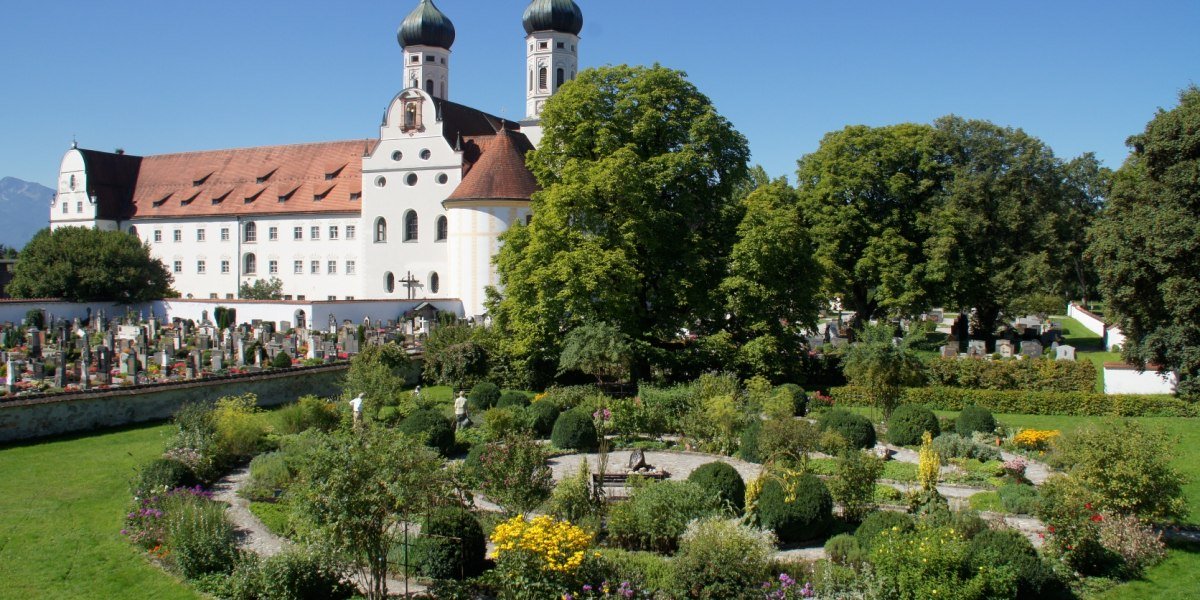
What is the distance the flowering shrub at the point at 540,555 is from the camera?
9.74 metres

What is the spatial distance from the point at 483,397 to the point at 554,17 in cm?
3450

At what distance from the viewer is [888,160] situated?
3644cm

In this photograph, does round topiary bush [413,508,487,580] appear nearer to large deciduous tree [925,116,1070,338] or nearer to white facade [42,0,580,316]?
large deciduous tree [925,116,1070,338]

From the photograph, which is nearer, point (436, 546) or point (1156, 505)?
point (436, 546)

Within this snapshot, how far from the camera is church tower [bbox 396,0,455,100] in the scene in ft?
172

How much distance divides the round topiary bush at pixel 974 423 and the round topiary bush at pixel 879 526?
30.0 feet

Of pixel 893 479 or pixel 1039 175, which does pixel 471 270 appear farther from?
pixel 893 479

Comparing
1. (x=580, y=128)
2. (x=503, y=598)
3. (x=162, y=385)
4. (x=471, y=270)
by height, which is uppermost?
(x=580, y=128)

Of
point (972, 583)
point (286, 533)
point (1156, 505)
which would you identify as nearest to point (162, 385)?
point (286, 533)

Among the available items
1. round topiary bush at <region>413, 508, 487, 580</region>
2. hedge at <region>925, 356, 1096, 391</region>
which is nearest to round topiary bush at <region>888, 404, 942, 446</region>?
hedge at <region>925, 356, 1096, 391</region>

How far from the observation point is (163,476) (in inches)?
549

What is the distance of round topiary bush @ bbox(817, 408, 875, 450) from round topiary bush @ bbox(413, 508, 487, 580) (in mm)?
9758

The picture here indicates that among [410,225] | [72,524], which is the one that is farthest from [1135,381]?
[410,225]

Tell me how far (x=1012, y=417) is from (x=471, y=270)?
2576 cm
